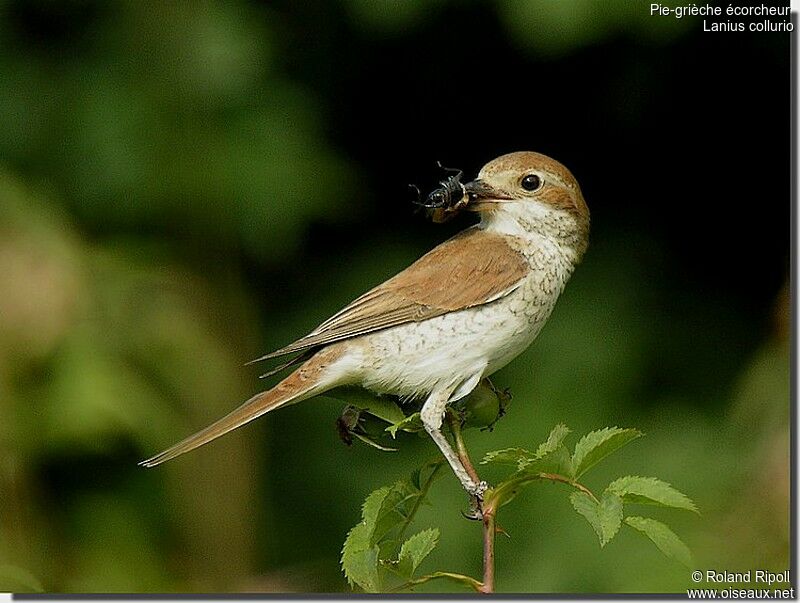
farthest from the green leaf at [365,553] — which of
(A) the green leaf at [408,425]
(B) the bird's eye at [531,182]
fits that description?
(B) the bird's eye at [531,182]

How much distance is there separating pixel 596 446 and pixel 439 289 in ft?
3.58

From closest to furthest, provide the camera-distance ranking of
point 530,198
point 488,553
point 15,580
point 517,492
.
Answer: point 488,553 < point 517,492 < point 15,580 < point 530,198

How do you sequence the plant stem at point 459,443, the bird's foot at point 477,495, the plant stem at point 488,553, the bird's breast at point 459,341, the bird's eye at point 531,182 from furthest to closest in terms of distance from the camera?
1. the bird's eye at point 531,182
2. the bird's breast at point 459,341
3. the bird's foot at point 477,495
4. the plant stem at point 459,443
5. the plant stem at point 488,553

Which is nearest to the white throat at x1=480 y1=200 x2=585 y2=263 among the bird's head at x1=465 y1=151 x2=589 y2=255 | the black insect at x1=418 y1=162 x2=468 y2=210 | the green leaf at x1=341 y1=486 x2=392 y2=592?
the bird's head at x1=465 y1=151 x2=589 y2=255

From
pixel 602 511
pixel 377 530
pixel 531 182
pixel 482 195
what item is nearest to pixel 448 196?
pixel 482 195

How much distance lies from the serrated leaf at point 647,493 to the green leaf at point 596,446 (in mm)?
53

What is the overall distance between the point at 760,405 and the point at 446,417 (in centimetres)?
250

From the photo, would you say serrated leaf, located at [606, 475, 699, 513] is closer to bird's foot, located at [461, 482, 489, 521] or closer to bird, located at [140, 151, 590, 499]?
bird's foot, located at [461, 482, 489, 521]

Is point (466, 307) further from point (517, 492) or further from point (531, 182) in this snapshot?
point (517, 492)

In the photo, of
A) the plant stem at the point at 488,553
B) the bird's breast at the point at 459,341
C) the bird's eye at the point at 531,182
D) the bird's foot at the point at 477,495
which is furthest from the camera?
the bird's eye at the point at 531,182

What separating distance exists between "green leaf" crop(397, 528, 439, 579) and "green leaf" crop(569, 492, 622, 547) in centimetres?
27

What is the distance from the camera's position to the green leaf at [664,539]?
1.98 meters

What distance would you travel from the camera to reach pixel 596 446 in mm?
2053

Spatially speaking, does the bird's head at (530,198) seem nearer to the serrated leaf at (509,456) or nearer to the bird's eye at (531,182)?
the bird's eye at (531,182)
